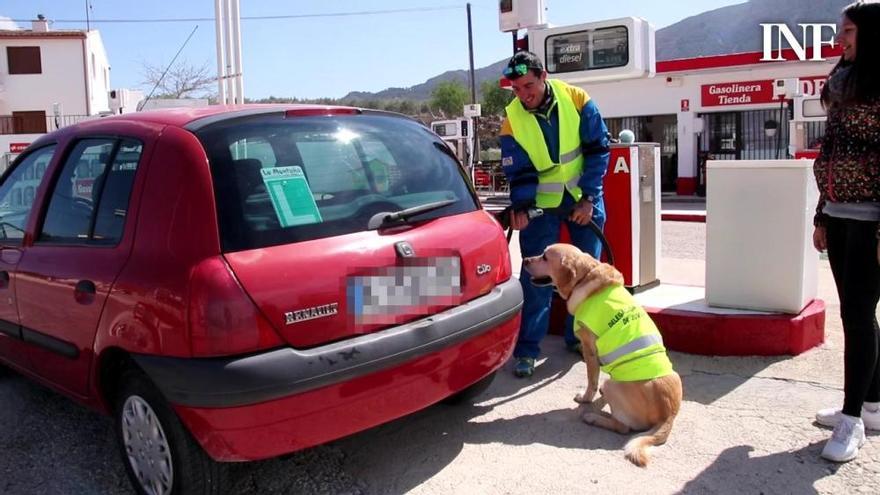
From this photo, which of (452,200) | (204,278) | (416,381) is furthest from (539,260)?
(204,278)

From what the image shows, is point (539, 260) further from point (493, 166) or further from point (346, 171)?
point (493, 166)

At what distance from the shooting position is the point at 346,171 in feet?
9.95

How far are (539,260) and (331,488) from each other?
1553 mm

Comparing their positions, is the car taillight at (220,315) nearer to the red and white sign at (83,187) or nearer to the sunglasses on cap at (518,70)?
the red and white sign at (83,187)

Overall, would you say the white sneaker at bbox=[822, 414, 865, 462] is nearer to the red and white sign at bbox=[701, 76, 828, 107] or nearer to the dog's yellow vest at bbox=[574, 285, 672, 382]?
the dog's yellow vest at bbox=[574, 285, 672, 382]

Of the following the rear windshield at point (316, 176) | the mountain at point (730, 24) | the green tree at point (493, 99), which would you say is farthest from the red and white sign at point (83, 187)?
the mountain at point (730, 24)

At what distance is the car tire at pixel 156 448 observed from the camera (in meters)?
2.68

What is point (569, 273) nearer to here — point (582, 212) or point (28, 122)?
point (582, 212)

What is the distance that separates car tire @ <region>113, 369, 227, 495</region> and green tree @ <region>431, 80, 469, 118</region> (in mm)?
63280

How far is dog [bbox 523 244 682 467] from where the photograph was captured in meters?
3.33

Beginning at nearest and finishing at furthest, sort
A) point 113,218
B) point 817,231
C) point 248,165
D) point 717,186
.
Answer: point 248,165 → point 113,218 → point 817,231 → point 717,186

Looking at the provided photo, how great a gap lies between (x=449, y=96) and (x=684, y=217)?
55.7 meters

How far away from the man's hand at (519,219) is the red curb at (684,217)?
30.8ft

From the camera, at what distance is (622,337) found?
3.43 m
